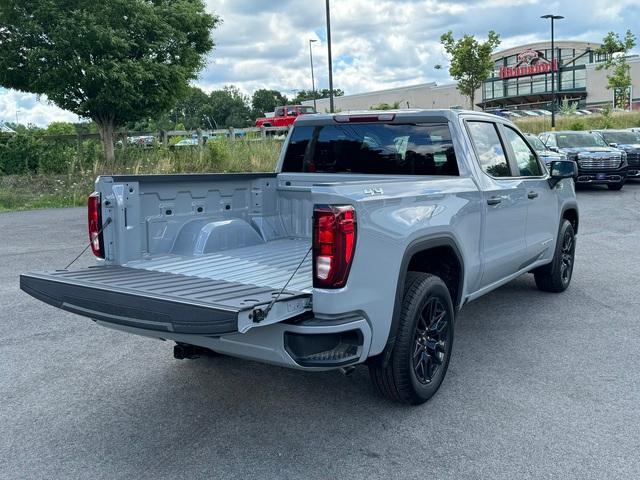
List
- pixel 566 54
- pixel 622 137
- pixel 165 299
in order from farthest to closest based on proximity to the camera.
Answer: pixel 566 54 < pixel 622 137 < pixel 165 299

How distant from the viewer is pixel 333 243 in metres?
3.36

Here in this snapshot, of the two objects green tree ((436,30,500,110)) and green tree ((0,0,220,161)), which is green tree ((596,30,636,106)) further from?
green tree ((0,0,220,161))

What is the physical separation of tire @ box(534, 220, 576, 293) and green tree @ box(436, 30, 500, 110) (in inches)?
1372

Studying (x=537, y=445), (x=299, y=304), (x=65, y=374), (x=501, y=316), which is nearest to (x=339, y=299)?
(x=299, y=304)

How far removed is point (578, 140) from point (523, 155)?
14.5 metres

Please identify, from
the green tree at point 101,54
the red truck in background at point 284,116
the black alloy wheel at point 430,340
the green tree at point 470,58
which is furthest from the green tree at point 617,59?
the black alloy wheel at point 430,340

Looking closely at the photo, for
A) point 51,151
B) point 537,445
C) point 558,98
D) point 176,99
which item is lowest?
point 537,445

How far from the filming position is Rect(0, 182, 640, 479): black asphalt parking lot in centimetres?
348

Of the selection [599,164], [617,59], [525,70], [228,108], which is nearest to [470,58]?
[617,59]

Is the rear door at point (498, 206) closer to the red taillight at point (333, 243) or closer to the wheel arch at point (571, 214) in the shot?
the wheel arch at point (571, 214)

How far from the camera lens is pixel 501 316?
6.25 m

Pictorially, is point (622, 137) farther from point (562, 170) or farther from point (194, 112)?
point (194, 112)

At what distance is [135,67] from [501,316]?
15801 mm

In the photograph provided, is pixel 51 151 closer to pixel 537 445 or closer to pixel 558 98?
pixel 537 445
